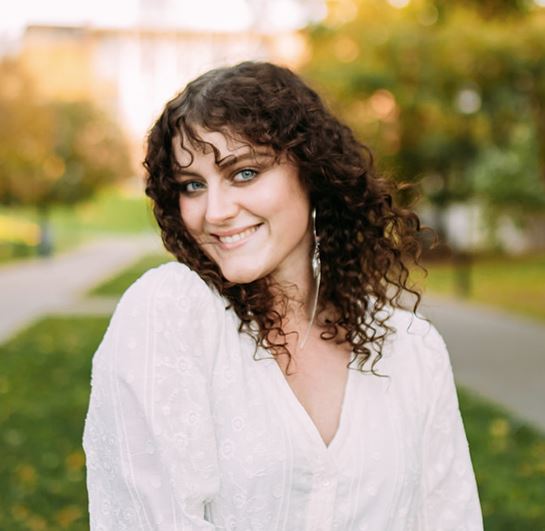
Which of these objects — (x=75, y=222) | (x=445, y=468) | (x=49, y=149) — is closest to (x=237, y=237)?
(x=445, y=468)

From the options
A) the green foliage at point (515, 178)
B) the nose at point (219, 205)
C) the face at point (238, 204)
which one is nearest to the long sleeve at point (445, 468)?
the face at point (238, 204)

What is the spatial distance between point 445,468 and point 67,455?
443 cm

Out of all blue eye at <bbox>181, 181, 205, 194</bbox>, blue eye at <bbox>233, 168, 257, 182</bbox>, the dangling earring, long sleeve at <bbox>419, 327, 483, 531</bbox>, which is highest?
blue eye at <bbox>233, 168, 257, 182</bbox>

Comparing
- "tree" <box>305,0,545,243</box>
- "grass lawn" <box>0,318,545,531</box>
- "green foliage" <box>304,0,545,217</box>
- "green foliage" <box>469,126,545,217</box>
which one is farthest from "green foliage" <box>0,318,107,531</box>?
"green foliage" <box>469,126,545,217</box>

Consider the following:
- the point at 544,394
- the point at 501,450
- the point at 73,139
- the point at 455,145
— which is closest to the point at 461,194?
the point at 455,145

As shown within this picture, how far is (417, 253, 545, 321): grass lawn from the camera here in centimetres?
1483

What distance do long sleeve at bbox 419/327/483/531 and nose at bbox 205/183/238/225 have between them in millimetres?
546

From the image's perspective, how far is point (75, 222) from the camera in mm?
52469

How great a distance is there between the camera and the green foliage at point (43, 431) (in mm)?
4922

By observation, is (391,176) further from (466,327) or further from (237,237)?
(466,327)

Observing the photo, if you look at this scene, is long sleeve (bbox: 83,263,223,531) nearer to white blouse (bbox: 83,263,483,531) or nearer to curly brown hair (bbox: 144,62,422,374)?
white blouse (bbox: 83,263,483,531)

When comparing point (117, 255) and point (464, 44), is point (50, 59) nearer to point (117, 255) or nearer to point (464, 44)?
point (117, 255)

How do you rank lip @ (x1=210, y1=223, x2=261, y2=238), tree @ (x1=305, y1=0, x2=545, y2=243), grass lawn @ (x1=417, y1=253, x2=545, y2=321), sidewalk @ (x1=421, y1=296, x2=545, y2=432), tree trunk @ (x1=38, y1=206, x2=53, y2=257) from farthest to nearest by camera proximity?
1. tree trunk @ (x1=38, y1=206, x2=53, y2=257)
2. grass lawn @ (x1=417, y1=253, x2=545, y2=321)
3. tree @ (x1=305, y1=0, x2=545, y2=243)
4. sidewalk @ (x1=421, y1=296, x2=545, y2=432)
5. lip @ (x1=210, y1=223, x2=261, y2=238)

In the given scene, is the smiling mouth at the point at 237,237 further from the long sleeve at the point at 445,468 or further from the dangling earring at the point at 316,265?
the long sleeve at the point at 445,468
